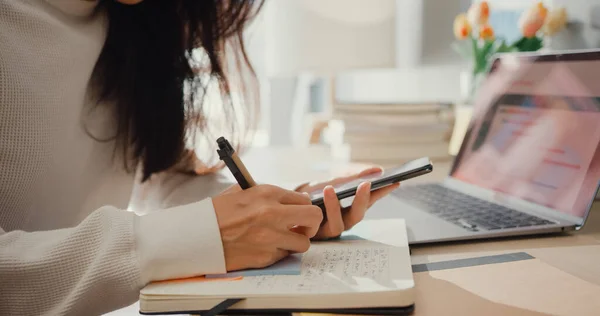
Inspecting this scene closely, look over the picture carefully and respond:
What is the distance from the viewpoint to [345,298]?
0.44 meters

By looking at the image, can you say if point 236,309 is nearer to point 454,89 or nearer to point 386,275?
point 386,275

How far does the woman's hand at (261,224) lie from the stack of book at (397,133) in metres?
0.76

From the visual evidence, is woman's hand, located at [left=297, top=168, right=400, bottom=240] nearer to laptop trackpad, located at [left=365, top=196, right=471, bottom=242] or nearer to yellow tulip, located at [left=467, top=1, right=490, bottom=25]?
laptop trackpad, located at [left=365, top=196, right=471, bottom=242]

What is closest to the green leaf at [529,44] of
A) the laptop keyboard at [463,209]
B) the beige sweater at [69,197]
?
the laptop keyboard at [463,209]

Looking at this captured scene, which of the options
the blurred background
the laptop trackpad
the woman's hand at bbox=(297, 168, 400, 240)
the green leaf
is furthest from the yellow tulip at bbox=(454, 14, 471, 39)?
the woman's hand at bbox=(297, 168, 400, 240)

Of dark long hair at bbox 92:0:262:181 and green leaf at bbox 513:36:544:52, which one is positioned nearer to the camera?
dark long hair at bbox 92:0:262:181

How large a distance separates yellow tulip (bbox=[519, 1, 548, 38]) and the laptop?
264 mm

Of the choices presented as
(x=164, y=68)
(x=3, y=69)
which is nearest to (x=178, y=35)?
(x=164, y=68)

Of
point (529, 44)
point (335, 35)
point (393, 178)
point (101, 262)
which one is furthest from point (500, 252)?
point (335, 35)

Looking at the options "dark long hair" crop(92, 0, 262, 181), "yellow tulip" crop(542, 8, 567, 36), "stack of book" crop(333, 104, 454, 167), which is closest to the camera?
"dark long hair" crop(92, 0, 262, 181)

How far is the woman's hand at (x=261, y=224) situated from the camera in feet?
1.76

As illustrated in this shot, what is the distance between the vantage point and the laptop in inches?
27.3

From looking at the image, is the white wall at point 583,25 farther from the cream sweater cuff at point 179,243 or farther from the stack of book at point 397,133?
the cream sweater cuff at point 179,243

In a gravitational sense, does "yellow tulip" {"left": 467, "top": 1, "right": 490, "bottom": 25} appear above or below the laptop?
above
